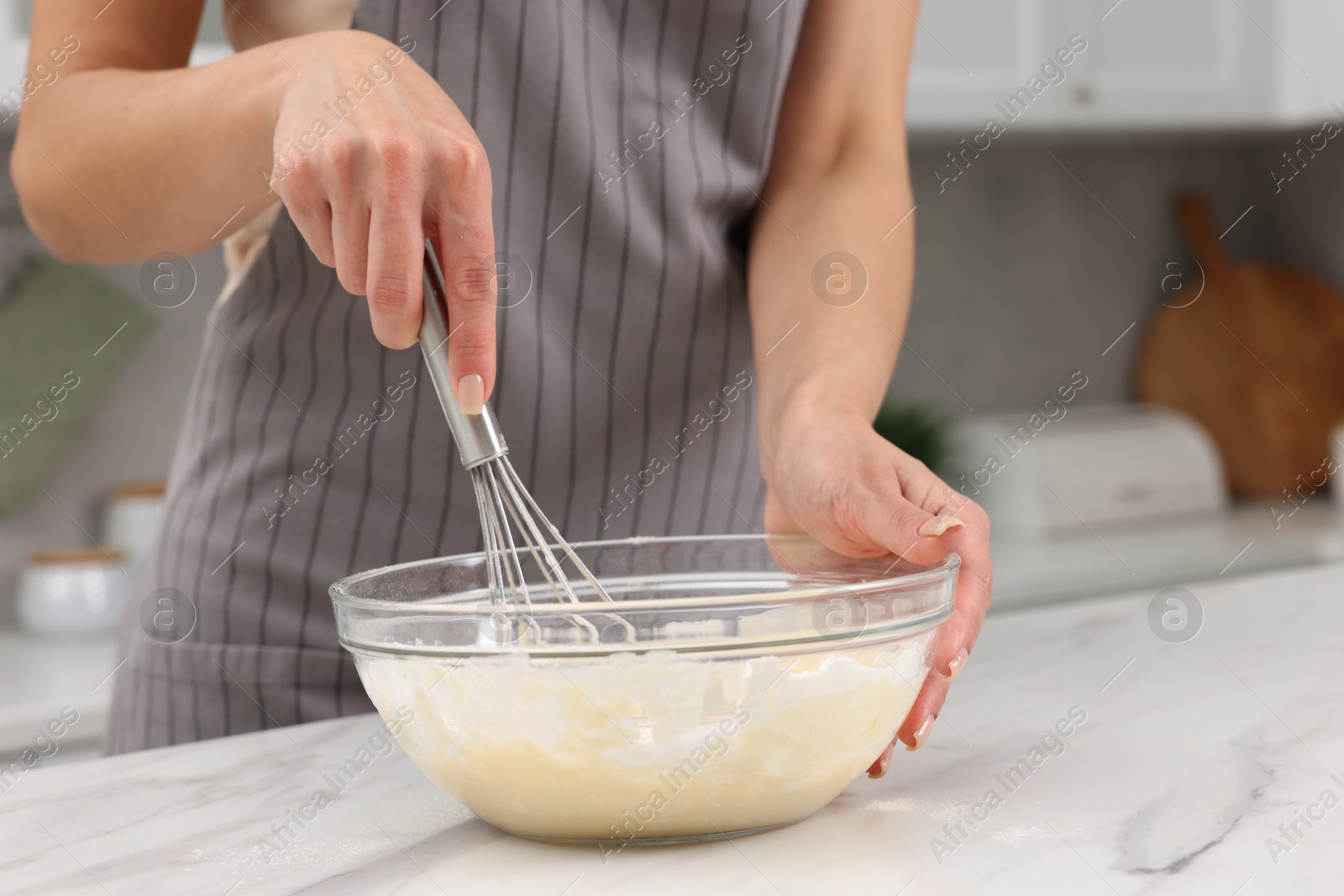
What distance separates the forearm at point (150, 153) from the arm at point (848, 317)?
10.2 inches

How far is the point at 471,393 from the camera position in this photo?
412 mm

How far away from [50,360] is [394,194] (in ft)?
4.27

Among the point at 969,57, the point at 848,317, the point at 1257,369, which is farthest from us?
the point at 1257,369

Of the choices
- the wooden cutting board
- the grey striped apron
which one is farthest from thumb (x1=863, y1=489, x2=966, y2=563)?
the wooden cutting board

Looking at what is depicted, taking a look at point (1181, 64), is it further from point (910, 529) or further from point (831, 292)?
point (910, 529)

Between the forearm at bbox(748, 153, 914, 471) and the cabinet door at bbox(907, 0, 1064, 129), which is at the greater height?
the cabinet door at bbox(907, 0, 1064, 129)

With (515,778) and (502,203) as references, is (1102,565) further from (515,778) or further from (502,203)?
(515,778)

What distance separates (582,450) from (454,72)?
210 mm

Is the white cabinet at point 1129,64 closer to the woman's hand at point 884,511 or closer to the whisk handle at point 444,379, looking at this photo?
the woman's hand at point 884,511

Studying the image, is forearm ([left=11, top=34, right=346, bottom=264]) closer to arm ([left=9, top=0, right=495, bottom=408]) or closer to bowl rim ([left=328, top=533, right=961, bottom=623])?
arm ([left=9, top=0, right=495, bottom=408])

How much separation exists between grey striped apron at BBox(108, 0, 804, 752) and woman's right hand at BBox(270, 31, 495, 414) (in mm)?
236

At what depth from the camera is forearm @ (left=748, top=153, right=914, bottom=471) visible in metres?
0.62

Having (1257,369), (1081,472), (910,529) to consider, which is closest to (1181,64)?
(1257,369)

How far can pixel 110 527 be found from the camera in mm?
1528
